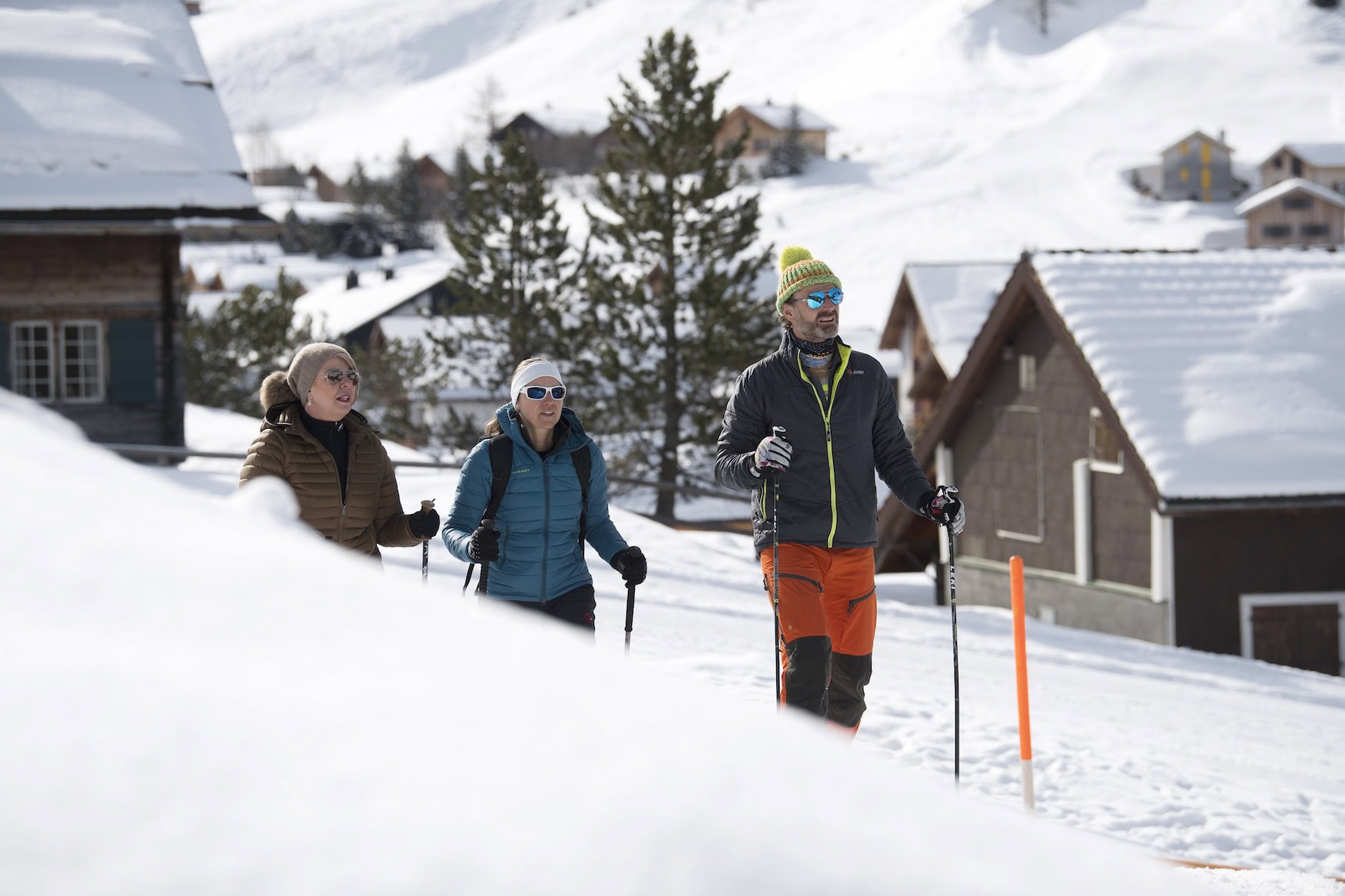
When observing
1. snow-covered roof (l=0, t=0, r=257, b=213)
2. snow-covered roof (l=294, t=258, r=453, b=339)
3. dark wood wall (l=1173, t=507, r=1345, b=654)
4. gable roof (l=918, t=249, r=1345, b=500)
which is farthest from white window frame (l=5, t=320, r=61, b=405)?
snow-covered roof (l=294, t=258, r=453, b=339)

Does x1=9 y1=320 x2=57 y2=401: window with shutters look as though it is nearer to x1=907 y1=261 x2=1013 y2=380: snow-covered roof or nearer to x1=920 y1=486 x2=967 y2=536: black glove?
x1=920 y1=486 x2=967 y2=536: black glove

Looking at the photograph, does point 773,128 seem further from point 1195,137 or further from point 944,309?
point 944,309

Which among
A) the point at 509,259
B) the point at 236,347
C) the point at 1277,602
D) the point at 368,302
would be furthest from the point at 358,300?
the point at 1277,602

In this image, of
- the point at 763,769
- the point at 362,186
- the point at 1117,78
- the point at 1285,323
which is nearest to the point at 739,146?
the point at 1285,323

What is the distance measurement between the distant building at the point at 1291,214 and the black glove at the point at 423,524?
75451 millimetres

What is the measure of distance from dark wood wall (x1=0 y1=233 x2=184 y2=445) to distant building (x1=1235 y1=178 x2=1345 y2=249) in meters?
65.8

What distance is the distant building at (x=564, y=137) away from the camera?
10400cm

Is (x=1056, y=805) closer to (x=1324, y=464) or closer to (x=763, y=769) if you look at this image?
(x=763, y=769)

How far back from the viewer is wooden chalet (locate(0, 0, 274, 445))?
17266mm

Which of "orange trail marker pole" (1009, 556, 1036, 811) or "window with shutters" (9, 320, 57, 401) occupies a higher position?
"window with shutters" (9, 320, 57, 401)

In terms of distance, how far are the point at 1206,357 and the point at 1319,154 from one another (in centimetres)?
7289

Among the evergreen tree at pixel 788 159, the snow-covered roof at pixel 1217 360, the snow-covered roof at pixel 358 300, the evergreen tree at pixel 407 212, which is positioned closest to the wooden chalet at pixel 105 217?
the snow-covered roof at pixel 1217 360

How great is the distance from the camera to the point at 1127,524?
17.8m

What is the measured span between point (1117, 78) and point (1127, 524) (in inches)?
3923
